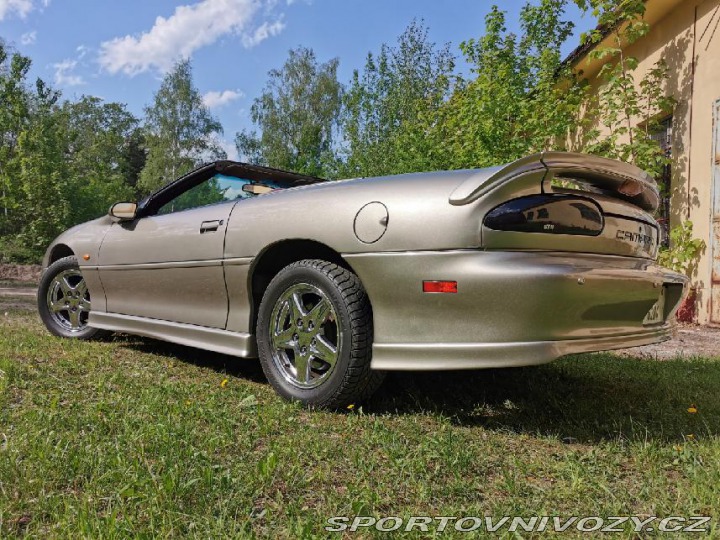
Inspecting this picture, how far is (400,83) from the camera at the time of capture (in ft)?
58.2

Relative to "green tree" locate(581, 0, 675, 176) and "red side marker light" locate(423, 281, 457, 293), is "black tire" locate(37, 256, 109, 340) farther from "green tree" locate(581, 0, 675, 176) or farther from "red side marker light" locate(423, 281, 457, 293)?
"green tree" locate(581, 0, 675, 176)

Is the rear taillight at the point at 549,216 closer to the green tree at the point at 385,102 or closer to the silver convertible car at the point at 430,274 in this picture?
the silver convertible car at the point at 430,274

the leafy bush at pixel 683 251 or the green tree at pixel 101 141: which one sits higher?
the green tree at pixel 101 141

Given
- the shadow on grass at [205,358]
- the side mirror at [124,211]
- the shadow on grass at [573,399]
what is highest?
the side mirror at [124,211]

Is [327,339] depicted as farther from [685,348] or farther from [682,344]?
[682,344]

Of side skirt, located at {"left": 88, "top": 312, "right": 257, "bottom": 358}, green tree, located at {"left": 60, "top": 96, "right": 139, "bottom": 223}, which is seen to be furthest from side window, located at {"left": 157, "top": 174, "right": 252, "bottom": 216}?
green tree, located at {"left": 60, "top": 96, "right": 139, "bottom": 223}

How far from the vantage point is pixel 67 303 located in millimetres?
4684

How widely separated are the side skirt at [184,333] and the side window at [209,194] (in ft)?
Result: 2.55

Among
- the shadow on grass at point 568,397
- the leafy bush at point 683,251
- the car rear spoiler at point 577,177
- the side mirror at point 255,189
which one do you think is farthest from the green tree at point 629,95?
the side mirror at point 255,189

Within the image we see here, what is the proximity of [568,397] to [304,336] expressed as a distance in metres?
1.42

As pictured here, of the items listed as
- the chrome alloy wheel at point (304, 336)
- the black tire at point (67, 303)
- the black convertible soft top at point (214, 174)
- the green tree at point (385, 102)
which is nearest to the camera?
the chrome alloy wheel at point (304, 336)

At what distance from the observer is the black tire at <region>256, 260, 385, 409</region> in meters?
2.51

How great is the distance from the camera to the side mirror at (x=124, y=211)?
4047 mm

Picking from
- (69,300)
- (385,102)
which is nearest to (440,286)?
(69,300)
